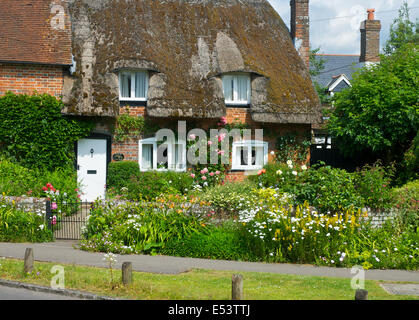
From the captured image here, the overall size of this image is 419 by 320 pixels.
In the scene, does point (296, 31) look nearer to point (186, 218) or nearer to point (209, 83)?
point (209, 83)

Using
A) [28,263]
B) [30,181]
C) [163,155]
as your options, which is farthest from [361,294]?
[163,155]

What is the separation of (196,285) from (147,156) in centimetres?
1044

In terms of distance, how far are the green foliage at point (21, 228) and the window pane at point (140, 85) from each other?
6.98 metres

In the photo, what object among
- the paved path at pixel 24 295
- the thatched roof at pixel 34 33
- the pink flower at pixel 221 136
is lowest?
the paved path at pixel 24 295

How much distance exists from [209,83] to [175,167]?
325 cm

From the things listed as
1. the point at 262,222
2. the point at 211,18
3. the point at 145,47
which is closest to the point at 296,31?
the point at 211,18

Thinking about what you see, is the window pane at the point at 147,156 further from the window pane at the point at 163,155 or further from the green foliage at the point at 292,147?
the green foliage at the point at 292,147

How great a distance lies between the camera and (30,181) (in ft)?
50.5

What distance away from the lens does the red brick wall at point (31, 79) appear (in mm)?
17641

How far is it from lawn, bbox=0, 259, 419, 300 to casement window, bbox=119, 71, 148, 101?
9.49m

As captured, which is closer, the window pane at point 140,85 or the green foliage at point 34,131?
the green foliage at point 34,131

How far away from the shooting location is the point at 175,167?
60.7 feet

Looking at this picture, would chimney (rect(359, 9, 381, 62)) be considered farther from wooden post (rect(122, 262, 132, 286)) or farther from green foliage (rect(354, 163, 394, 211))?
wooden post (rect(122, 262, 132, 286))

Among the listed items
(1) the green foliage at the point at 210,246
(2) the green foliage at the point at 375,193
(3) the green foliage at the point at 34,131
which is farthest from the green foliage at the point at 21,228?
(2) the green foliage at the point at 375,193
